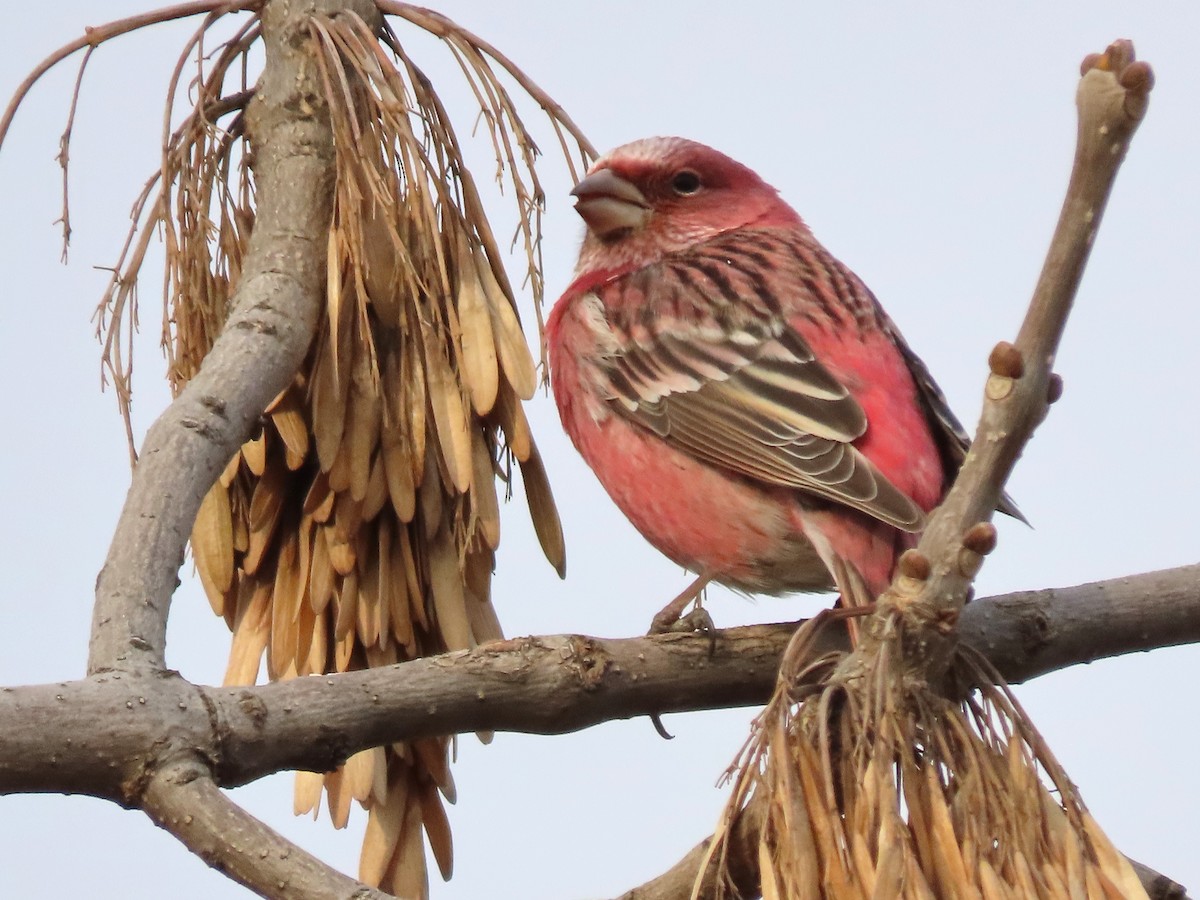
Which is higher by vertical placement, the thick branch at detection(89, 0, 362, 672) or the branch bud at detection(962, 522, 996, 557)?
the thick branch at detection(89, 0, 362, 672)

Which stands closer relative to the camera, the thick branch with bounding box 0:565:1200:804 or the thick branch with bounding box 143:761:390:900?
the thick branch with bounding box 143:761:390:900

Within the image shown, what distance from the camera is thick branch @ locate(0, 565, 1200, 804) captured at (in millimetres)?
2799

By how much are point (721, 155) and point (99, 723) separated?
12.9 feet

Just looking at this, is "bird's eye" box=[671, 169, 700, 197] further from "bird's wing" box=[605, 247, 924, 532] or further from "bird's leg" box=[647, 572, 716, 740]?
"bird's leg" box=[647, 572, 716, 740]

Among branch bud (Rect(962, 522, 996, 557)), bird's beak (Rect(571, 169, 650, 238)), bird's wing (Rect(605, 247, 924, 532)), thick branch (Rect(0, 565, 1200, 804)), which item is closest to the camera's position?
thick branch (Rect(0, 565, 1200, 804))

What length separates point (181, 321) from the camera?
4176mm

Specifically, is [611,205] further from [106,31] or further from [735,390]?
[106,31]

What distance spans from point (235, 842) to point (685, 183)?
390 cm

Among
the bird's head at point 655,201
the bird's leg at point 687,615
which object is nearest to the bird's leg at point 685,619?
the bird's leg at point 687,615

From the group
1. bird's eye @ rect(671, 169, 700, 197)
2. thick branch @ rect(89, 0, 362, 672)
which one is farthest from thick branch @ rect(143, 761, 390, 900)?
bird's eye @ rect(671, 169, 700, 197)

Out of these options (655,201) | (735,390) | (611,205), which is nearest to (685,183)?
(655,201)

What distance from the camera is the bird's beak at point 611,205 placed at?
595 centimetres

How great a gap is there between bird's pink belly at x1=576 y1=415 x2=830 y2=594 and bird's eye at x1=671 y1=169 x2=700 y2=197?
1178 mm

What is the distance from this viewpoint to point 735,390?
5.12 m
